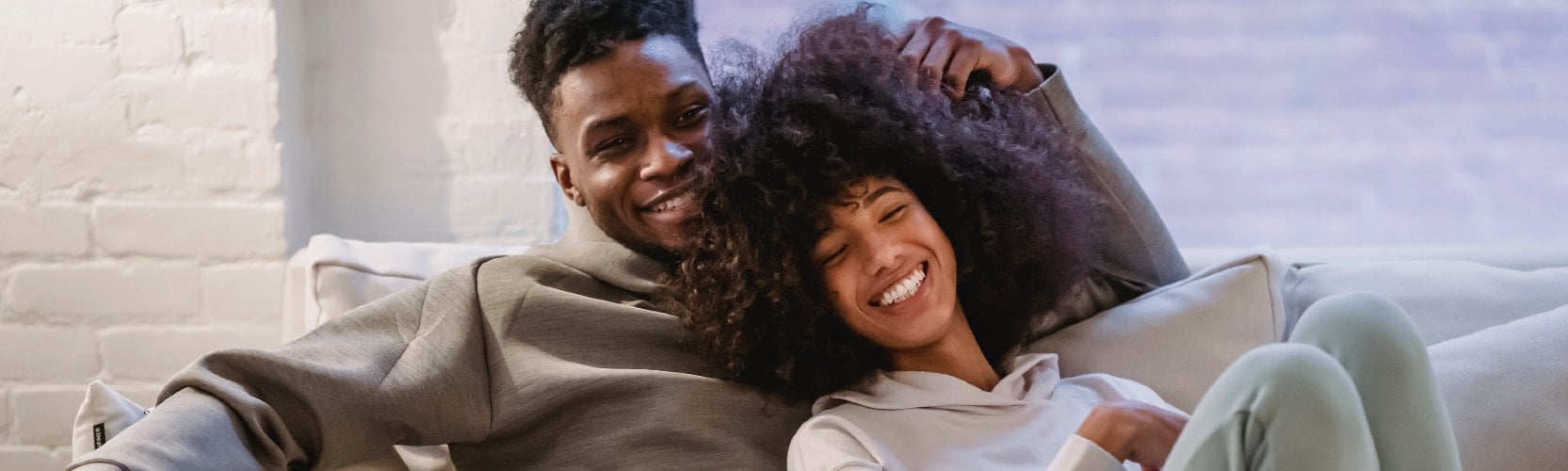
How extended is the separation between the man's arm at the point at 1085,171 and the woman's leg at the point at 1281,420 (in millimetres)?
571

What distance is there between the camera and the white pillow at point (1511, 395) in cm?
138

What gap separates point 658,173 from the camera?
1.44 meters

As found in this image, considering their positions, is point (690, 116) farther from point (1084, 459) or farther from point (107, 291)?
point (107, 291)

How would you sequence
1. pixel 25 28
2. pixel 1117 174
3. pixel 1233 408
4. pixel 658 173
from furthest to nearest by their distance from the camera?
1. pixel 25 28
2. pixel 1117 174
3. pixel 658 173
4. pixel 1233 408

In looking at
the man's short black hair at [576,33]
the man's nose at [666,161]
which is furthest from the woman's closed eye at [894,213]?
the man's short black hair at [576,33]

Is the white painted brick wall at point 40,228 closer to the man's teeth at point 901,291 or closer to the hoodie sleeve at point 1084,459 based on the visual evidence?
the man's teeth at point 901,291

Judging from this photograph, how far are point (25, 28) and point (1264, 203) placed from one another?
75.5 inches

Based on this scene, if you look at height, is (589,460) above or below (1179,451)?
below

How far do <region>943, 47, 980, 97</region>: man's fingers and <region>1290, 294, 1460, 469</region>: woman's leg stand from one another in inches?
18.3

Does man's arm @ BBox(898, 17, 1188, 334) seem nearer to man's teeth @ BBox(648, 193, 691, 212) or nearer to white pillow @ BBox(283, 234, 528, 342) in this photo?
man's teeth @ BBox(648, 193, 691, 212)

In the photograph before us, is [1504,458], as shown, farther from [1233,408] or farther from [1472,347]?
[1233,408]

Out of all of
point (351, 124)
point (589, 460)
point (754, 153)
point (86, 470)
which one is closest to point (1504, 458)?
point (754, 153)

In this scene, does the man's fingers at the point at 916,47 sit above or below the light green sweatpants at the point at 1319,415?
above

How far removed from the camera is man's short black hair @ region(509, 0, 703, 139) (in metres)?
1.47
